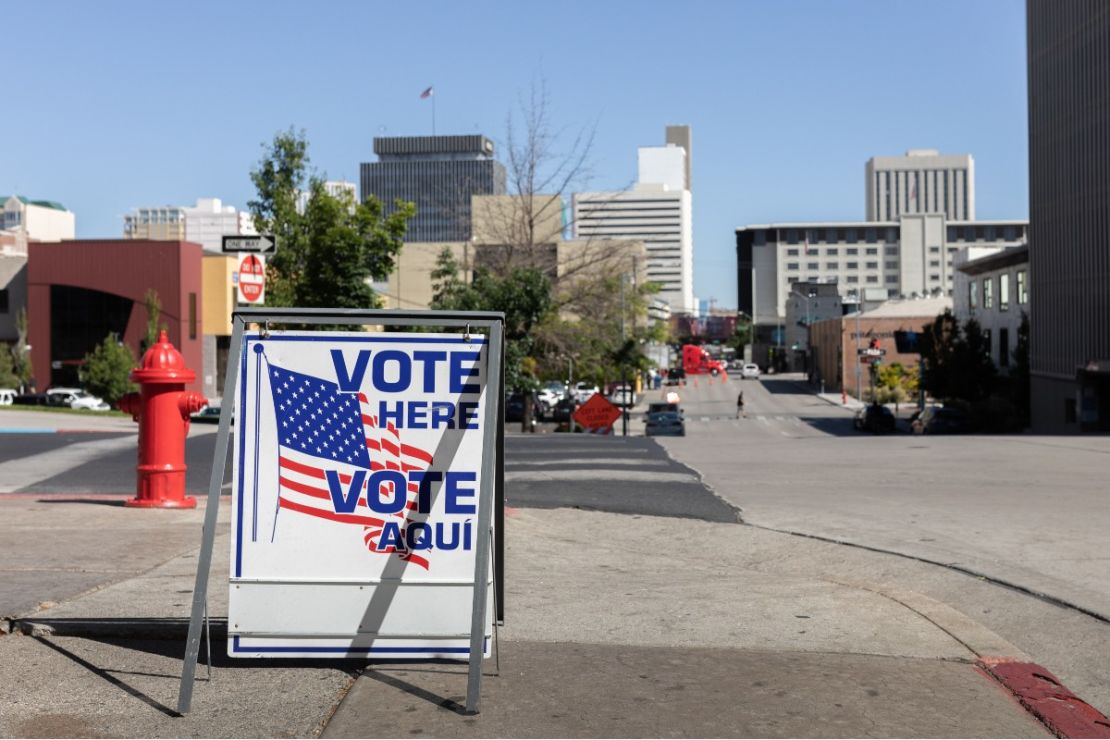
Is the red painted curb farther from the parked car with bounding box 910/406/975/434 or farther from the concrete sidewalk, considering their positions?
the parked car with bounding box 910/406/975/434

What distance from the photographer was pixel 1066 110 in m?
54.4

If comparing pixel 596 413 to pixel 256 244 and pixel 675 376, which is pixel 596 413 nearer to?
pixel 256 244

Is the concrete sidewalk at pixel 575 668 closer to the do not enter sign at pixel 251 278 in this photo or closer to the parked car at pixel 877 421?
the do not enter sign at pixel 251 278

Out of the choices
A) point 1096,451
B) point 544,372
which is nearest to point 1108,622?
point 1096,451

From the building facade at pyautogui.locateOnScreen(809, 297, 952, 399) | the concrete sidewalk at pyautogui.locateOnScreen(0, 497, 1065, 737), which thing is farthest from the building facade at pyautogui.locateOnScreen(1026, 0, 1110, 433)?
the concrete sidewalk at pyautogui.locateOnScreen(0, 497, 1065, 737)

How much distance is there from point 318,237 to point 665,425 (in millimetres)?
15497

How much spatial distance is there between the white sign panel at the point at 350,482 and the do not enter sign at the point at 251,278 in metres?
9.08

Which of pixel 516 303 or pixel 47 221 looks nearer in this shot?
pixel 516 303

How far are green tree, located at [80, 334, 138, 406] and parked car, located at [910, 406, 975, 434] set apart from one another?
37.5 metres

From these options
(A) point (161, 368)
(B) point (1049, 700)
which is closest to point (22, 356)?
(A) point (161, 368)

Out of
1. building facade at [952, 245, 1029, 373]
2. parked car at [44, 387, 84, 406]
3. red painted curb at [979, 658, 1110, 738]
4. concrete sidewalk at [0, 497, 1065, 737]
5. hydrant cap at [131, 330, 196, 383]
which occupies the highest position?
building facade at [952, 245, 1029, 373]

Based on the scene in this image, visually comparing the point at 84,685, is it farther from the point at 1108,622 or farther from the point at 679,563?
the point at 1108,622

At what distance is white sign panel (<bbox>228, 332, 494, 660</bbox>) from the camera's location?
6.07 metres

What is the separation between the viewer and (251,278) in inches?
597
